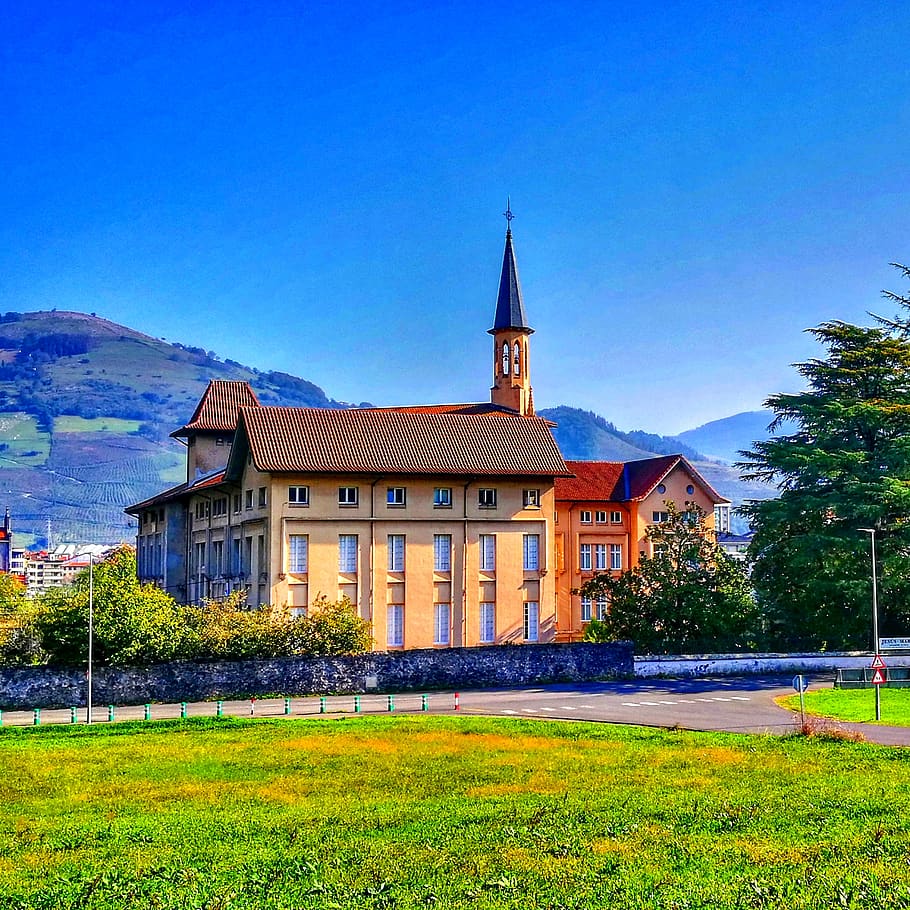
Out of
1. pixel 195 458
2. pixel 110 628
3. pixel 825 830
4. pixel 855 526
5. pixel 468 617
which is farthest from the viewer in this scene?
pixel 195 458

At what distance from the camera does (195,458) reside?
260 ft

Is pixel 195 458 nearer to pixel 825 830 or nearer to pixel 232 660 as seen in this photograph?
pixel 232 660

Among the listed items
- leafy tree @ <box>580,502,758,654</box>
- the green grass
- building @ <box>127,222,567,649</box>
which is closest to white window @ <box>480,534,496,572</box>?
building @ <box>127,222,567,649</box>

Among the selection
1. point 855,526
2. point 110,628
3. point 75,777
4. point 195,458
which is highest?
point 195,458

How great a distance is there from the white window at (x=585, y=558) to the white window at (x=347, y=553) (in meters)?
23.4

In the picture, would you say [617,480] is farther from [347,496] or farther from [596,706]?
[596,706]

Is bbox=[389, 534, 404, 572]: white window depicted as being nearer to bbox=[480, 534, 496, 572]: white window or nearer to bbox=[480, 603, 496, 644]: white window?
bbox=[480, 534, 496, 572]: white window

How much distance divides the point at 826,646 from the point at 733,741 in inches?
1212

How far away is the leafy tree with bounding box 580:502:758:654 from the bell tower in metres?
38.1

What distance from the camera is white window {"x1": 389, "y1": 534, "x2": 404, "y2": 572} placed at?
63094mm

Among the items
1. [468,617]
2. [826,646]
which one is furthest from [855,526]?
[468,617]

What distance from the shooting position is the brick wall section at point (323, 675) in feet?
147


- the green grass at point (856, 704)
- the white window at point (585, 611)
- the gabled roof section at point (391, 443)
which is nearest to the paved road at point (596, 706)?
the green grass at point (856, 704)

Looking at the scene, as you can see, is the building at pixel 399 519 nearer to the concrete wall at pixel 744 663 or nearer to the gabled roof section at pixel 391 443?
the gabled roof section at pixel 391 443
